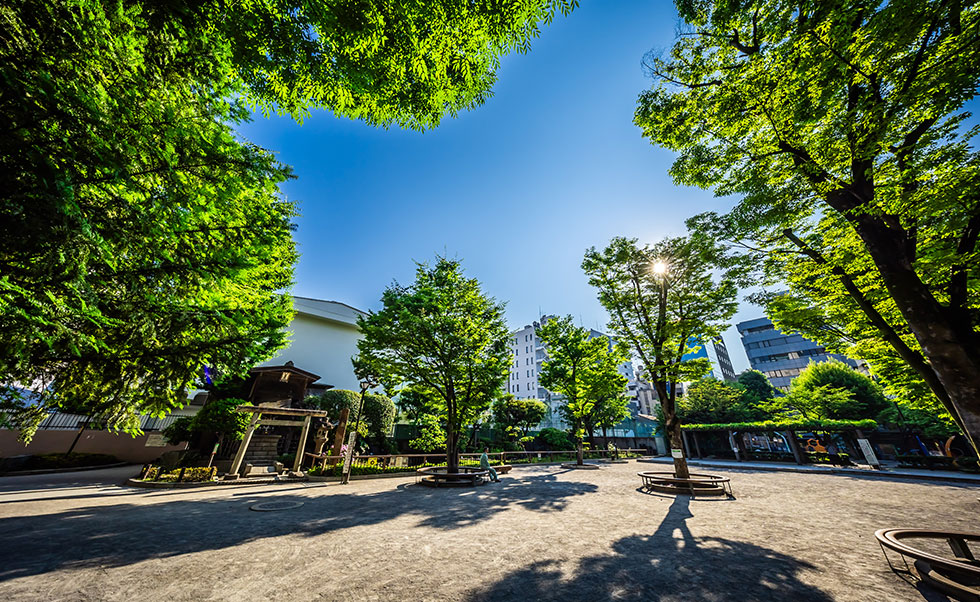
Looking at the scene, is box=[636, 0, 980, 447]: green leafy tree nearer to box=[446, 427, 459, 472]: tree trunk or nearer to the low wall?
box=[446, 427, 459, 472]: tree trunk

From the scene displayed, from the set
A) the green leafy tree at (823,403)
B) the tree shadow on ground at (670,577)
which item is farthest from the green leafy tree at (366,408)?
the green leafy tree at (823,403)

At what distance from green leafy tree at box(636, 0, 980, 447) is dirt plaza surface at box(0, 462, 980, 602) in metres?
3.51

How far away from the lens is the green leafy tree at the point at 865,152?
455 centimetres

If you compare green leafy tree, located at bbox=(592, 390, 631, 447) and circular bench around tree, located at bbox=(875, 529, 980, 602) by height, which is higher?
green leafy tree, located at bbox=(592, 390, 631, 447)

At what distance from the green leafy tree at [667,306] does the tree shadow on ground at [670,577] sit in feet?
23.2

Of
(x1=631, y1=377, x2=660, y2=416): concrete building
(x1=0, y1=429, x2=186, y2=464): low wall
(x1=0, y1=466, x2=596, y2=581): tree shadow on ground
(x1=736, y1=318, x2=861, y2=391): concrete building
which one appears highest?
(x1=736, y1=318, x2=861, y2=391): concrete building

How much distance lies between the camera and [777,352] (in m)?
62.8

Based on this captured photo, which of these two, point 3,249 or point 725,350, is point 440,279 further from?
point 725,350

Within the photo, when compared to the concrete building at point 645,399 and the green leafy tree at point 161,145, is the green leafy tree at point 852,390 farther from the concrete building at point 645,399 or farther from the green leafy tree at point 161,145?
the green leafy tree at point 161,145

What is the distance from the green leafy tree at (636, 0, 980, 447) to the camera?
4.55m

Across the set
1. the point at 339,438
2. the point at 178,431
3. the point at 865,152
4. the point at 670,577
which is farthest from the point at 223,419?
the point at 865,152

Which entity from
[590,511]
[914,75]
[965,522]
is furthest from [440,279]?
[965,522]

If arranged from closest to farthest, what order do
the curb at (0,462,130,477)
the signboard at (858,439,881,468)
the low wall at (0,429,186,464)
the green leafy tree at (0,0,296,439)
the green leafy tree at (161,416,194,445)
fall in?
the green leafy tree at (0,0,296,439), the curb at (0,462,130,477), the green leafy tree at (161,416,194,445), the low wall at (0,429,186,464), the signboard at (858,439,881,468)

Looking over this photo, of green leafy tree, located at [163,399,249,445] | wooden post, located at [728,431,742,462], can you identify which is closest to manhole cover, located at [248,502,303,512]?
green leafy tree, located at [163,399,249,445]
